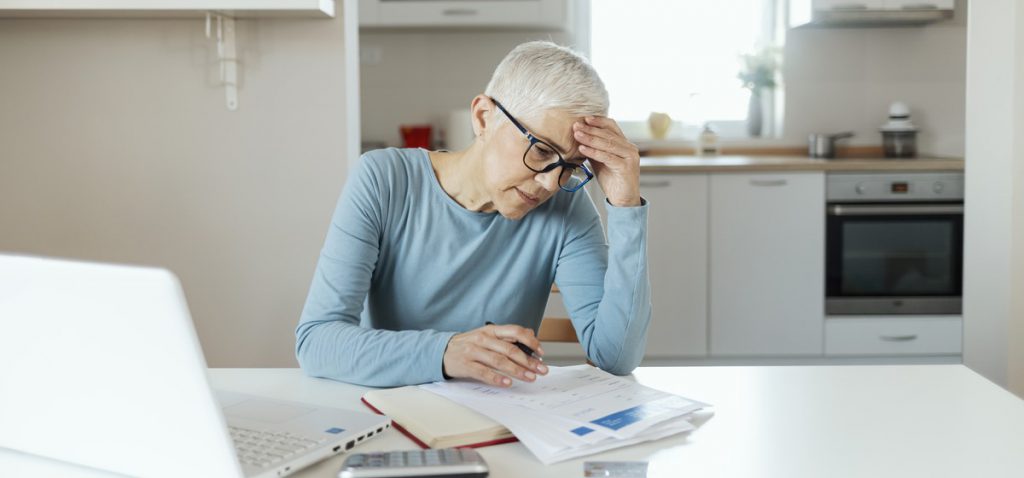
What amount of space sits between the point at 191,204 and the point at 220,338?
1.28 ft

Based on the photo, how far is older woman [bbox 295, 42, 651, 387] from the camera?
141 centimetres

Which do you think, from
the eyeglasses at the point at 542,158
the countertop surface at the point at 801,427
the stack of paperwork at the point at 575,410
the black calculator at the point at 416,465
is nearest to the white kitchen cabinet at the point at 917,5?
the countertop surface at the point at 801,427

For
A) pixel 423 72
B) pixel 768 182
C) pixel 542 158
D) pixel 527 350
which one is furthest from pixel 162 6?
pixel 768 182

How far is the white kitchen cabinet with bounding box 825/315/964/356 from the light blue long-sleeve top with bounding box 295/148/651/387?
2.54 meters

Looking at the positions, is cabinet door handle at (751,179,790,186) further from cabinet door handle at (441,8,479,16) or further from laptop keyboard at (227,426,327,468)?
laptop keyboard at (227,426,327,468)

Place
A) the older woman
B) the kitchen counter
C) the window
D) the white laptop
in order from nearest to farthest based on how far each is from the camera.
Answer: the white laptop → the older woman → the kitchen counter → the window

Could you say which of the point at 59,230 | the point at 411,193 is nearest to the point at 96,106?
the point at 59,230

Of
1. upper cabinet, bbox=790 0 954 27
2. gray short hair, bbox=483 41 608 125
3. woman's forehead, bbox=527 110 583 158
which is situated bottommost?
woman's forehead, bbox=527 110 583 158

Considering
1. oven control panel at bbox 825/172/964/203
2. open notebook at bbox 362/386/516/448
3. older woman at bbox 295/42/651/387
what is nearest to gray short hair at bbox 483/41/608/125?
older woman at bbox 295/42/651/387

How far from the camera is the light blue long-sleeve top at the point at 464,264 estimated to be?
157 cm

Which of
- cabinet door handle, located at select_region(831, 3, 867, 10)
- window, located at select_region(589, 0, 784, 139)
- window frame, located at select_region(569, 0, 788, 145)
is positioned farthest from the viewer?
window, located at select_region(589, 0, 784, 139)

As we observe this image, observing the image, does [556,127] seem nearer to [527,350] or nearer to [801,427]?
[527,350]

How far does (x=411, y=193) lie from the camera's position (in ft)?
5.58

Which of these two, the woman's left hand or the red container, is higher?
the red container
